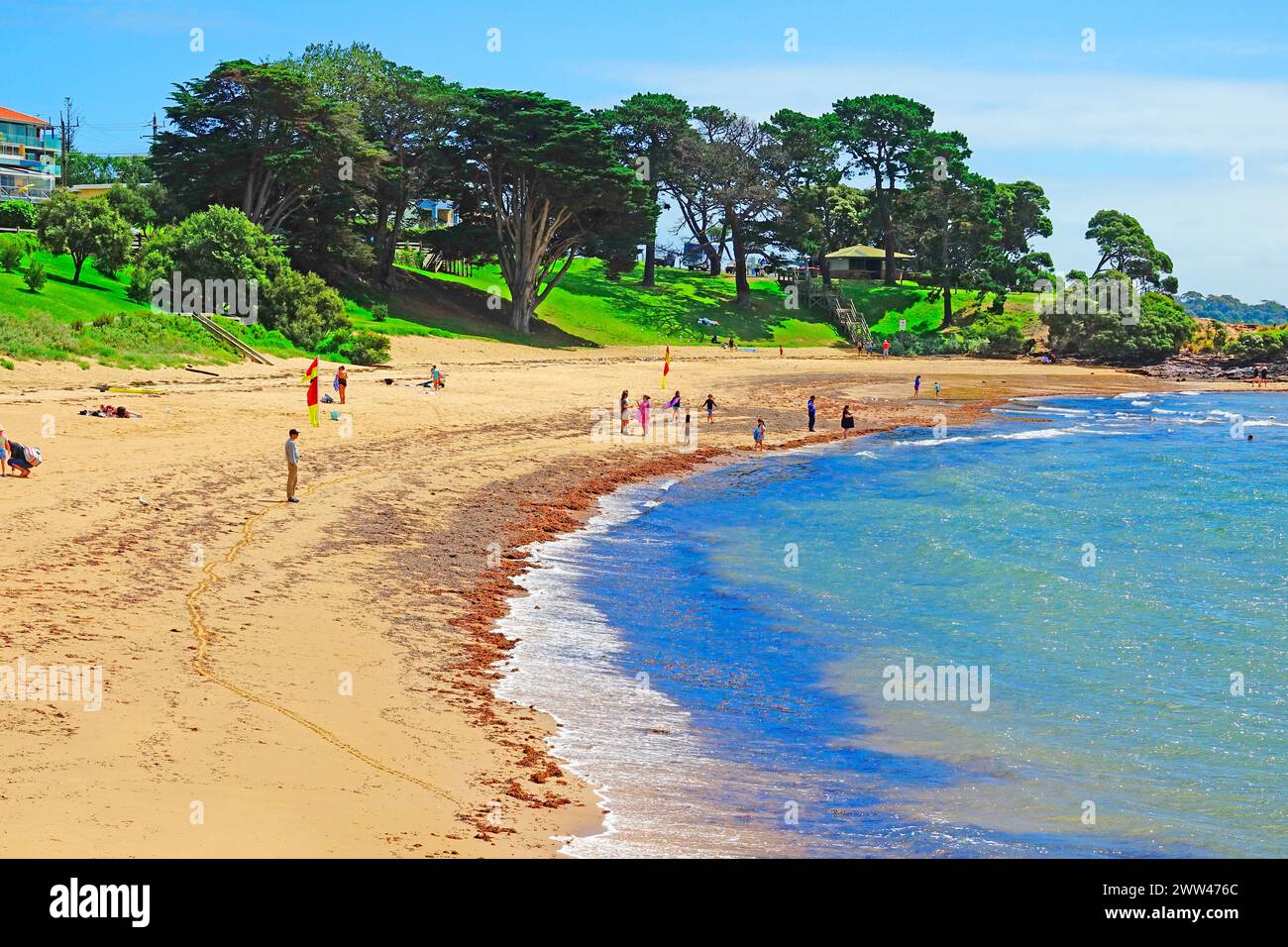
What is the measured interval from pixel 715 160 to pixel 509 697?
7920 cm

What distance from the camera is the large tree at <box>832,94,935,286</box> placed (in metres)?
98.8

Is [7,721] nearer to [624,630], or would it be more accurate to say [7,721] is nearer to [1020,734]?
[624,630]

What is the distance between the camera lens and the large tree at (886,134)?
98750 millimetres

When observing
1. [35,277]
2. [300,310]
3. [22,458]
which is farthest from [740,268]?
[22,458]

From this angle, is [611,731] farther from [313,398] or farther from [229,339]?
[229,339]

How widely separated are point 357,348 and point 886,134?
6037cm

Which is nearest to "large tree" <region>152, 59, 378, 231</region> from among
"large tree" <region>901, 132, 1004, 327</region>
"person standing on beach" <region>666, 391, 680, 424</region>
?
"person standing on beach" <region>666, 391, 680, 424</region>

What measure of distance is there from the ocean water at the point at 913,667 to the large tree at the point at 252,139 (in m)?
36.6

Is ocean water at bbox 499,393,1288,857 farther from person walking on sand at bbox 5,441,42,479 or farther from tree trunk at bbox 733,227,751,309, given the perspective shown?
tree trunk at bbox 733,227,751,309

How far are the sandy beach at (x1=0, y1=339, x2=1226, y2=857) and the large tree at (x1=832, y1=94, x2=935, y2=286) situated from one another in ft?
212

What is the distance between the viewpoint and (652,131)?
89.1m

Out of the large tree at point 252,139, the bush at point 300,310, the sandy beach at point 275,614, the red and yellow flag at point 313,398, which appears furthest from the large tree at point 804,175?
the red and yellow flag at point 313,398

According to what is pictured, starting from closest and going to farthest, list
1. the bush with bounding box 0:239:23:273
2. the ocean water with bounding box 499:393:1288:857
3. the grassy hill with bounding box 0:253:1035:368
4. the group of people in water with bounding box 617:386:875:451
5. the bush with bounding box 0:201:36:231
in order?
the ocean water with bounding box 499:393:1288:857 < the group of people in water with bounding box 617:386:875:451 < the grassy hill with bounding box 0:253:1035:368 < the bush with bounding box 0:239:23:273 < the bush with bounding box 0:201:36:231

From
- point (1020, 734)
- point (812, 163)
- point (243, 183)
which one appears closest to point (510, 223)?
point (243, 183)
